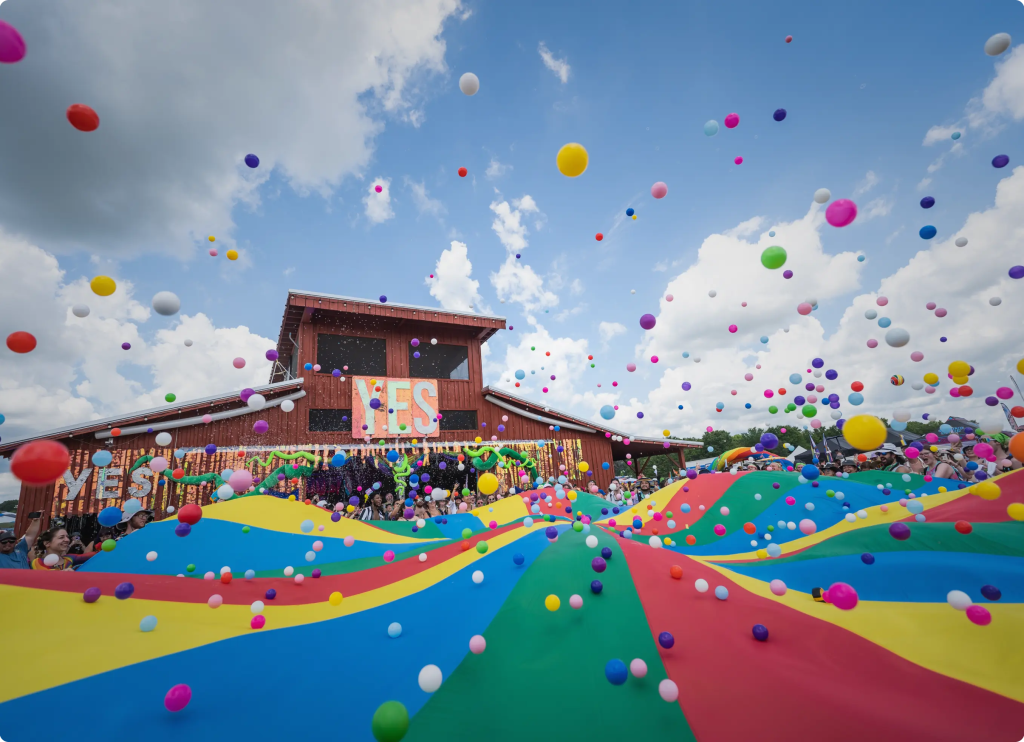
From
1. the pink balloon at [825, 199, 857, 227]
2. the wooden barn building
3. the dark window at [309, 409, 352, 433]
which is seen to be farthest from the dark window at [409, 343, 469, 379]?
the pink balloon at [825, 199, 857, 227]

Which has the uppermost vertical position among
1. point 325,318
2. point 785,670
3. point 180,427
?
point 325,318

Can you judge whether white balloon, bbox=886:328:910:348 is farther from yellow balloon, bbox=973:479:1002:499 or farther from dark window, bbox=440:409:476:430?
dark window, bbox=440:409:476:430

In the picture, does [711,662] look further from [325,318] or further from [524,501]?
[325,318]

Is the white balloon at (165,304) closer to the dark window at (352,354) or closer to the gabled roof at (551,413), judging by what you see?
the dark window at (352,354)

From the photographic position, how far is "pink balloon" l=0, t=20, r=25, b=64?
7.32 ft

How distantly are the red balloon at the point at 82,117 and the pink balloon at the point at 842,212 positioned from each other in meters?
5.56

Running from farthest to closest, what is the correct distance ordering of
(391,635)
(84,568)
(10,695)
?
(84,568)
(391,635)
(10,695)

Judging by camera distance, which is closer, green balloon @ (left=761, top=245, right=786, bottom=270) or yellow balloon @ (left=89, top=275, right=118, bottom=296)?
yellow balloon @ (left=89, top=275, right=118, bottom=296)

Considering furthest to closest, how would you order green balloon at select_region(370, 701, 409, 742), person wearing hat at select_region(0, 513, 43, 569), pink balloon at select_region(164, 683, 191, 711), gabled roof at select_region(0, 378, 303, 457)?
1. gabled roof at select_region(0, 378, 303, 457)
2. person wearing hat at select_region(0, 513, 43, 569)
3. pink balloon at select_region(164, 683, 191, 711)
4. green balloon at select_region(370, 701, 409, 742)

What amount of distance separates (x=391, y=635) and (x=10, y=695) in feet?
4.87

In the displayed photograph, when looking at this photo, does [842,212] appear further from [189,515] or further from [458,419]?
[458,419]

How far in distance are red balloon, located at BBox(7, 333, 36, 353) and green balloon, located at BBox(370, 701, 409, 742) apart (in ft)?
10.6

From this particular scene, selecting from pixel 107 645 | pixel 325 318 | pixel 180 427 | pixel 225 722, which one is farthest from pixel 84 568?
pixel 325 318

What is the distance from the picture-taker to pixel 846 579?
268 cm
